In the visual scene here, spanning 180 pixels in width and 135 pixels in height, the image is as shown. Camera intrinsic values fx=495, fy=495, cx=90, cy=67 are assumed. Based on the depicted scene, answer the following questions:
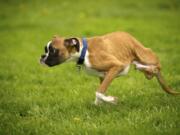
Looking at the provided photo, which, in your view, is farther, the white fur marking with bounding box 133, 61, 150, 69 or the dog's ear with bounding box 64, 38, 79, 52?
the white fur marking with bounding box 133, 61, 150, 69

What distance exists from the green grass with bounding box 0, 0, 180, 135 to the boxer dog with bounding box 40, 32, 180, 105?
47 centimetres

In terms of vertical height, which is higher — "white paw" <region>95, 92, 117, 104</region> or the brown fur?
the brown fur

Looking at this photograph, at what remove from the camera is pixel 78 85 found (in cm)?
941

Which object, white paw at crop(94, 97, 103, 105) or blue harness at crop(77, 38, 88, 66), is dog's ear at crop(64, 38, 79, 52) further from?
white paw at crop(94, 97, 103, 105)

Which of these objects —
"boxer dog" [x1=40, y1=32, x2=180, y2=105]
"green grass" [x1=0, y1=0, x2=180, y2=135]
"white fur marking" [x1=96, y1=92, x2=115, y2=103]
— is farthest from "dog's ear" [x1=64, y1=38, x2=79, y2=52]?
"green grass" [x1=0, y1=0, x2=180, y2=135]

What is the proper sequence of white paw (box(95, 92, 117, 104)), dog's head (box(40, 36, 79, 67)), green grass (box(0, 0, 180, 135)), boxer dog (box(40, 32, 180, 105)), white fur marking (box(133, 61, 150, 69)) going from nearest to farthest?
green grass (box(0, 0, 180, 135)) < white paw (box(95, 92, 117, 104)) < boxer dog (box(40, 32, 180, 105)) < dog's head (box(40, 36, 79, 67)) < white fur marking (box(133, 61, 150, 69))

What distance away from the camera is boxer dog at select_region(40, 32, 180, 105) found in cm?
751

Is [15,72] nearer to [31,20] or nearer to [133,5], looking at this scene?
[31,20]

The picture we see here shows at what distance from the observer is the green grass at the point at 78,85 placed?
6.65 meters

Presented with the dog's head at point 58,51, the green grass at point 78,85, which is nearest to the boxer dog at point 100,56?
the dog's head at point 58,51

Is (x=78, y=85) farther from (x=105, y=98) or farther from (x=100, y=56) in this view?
(x=105, y=98)

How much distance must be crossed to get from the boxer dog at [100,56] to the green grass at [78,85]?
47 centimetres

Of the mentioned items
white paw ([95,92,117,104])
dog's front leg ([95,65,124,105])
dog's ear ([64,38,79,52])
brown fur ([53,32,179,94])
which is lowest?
white paw ([95,92,117,104])

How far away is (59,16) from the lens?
20.1 m
